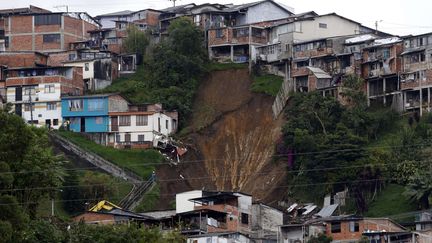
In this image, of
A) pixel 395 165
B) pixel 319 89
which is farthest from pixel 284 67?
pixel 395 165

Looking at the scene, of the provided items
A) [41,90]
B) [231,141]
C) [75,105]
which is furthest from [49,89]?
[231,141]

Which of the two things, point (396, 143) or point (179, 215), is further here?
point (396, 143)

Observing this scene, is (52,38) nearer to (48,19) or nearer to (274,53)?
(48,19)

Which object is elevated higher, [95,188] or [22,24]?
[22,24]

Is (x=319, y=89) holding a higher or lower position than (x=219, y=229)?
higher

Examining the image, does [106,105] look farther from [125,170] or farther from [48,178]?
[48,178]

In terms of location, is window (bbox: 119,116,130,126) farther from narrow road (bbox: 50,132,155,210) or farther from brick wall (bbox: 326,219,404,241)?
brick wall (bbox: 326,219,404,241)

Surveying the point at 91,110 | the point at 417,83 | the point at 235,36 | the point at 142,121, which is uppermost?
the point at 235,36
